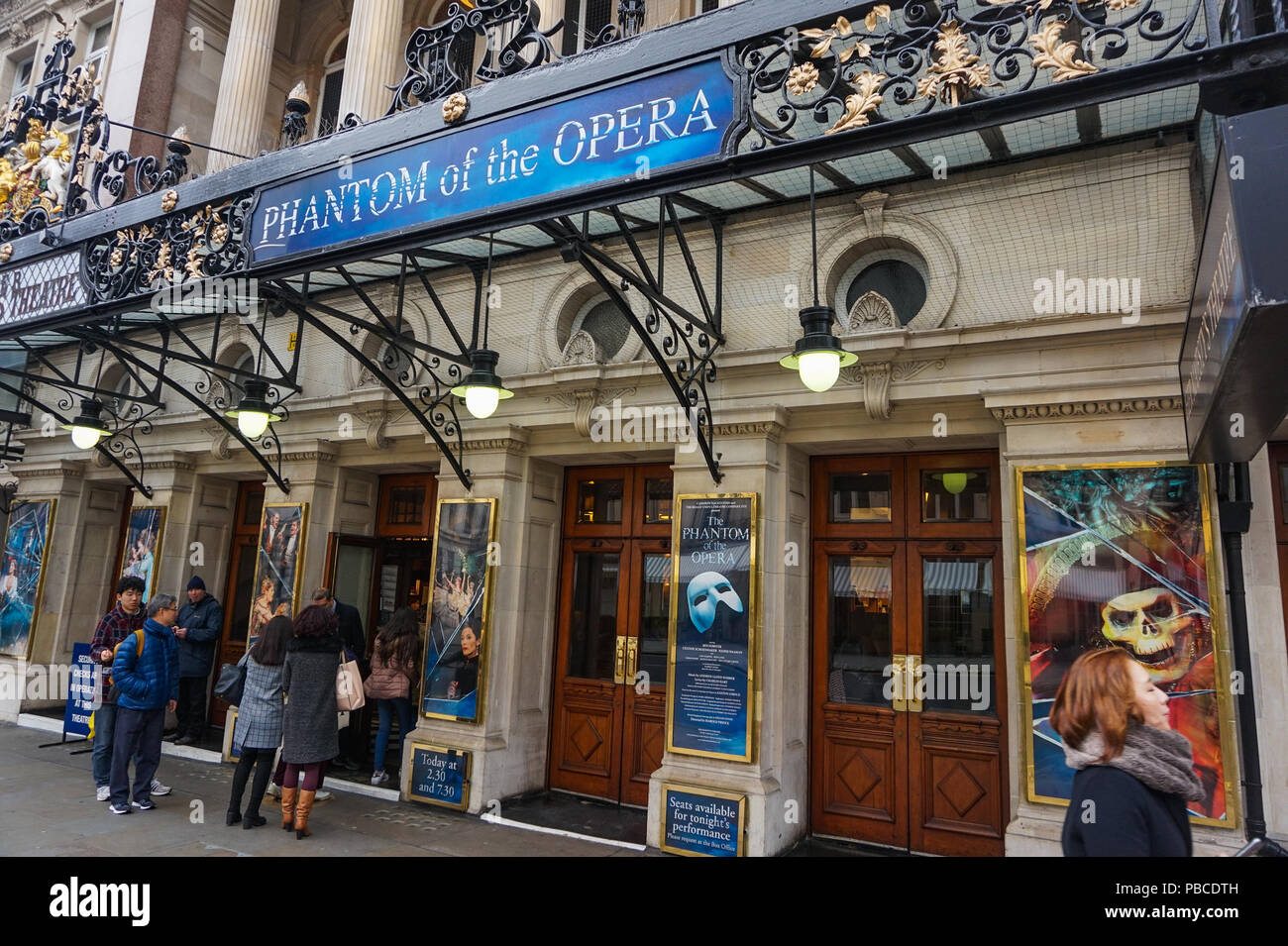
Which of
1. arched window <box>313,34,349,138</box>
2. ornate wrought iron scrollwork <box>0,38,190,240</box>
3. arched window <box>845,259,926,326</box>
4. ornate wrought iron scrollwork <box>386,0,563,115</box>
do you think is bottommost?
arched window <box>845,259,926,326</box>

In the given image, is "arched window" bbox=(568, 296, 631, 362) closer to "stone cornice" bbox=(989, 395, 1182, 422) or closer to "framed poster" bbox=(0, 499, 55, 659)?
"stone cornice" bbox=(989, 395, 1182, 422)

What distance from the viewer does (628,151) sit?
18.4 ft

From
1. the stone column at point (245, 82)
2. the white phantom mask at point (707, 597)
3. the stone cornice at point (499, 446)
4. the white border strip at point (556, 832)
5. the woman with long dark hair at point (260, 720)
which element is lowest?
the white border strip at point (556, 832)

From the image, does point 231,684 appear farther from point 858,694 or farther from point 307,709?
point 858,694

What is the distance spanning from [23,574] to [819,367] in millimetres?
14610

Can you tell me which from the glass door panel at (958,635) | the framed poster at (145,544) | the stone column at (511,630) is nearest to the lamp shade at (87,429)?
the framed poster at (145,544)

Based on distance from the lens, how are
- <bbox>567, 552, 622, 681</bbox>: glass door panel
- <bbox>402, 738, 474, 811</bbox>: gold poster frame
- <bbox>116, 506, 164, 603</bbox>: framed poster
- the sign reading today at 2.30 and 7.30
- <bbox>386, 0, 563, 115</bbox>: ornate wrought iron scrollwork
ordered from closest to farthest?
the sign reading today at 2.30 and 7.30 < <bbox>386, 0, 563, 115</bbox>: ornate wrought iron scrollwork < <bbox>402, 738, 474, 811</bbox>: gold poster frame < <bbox>567, 552, 622, 681</bbox>: glass door panel < <bbox>116, 506, 164, 603</bbox>: framed poster

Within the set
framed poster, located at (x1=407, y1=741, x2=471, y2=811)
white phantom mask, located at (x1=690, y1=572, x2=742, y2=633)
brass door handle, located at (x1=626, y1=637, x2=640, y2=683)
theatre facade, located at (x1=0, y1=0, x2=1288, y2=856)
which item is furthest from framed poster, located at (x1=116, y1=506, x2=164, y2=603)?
white phantom mask, located at (x1=690, y1=572, x2=742, y2=633)

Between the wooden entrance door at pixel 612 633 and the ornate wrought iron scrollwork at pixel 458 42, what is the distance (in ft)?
14.1

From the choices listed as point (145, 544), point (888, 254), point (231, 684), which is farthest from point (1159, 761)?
point (145, 544)

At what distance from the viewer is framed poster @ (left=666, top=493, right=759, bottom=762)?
6965 millimetres

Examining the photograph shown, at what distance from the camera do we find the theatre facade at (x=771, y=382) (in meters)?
5.12

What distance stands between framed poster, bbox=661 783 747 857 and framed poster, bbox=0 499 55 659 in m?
12.2

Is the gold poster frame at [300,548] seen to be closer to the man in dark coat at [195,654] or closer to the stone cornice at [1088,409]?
the man in dark coat at [195,654]
